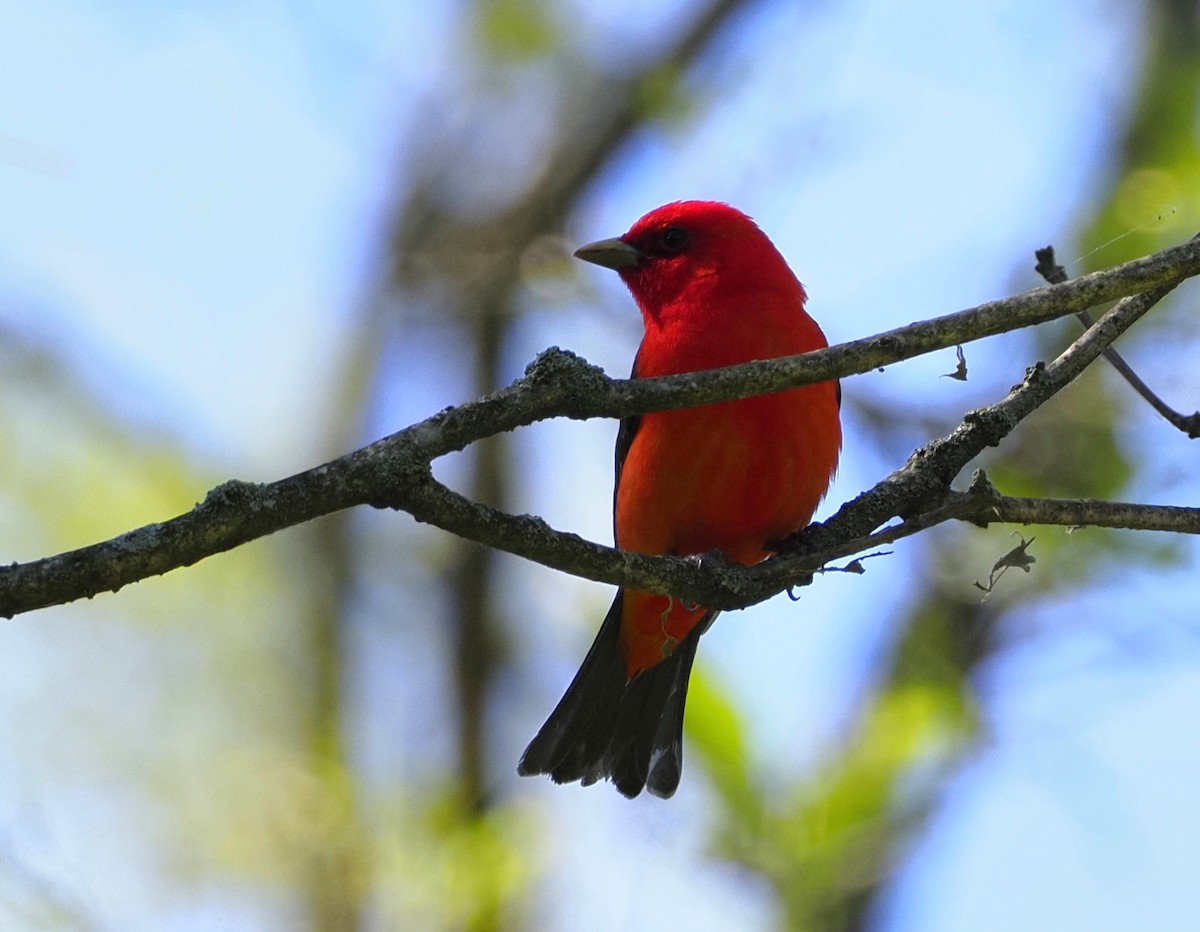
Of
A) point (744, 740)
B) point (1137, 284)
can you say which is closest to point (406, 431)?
point (1137, 284)

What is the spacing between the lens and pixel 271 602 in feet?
29.2

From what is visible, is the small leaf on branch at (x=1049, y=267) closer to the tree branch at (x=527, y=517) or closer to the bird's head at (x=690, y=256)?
the tree branch at (x=527, y=517)

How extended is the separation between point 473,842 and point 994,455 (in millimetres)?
3071

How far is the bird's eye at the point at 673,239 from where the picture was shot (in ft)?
19.8

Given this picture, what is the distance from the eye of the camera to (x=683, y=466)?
5012 millimetres

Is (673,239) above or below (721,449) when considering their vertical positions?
above

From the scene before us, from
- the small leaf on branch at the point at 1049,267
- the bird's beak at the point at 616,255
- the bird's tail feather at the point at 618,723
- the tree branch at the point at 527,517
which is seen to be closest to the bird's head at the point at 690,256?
the bird's beak at the point at 616,255

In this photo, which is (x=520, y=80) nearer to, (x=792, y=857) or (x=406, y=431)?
(x=792, y=857)

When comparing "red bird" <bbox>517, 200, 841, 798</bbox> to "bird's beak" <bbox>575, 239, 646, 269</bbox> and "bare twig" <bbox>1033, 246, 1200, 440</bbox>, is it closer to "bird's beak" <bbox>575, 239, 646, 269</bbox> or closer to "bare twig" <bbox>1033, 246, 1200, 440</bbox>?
"bird's beak" <bbox>575, 239, 646, 269</bbox>

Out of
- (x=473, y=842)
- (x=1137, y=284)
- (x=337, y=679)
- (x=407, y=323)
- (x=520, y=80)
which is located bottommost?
(x=1137, y=284)

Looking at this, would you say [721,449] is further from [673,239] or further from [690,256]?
[673,239]

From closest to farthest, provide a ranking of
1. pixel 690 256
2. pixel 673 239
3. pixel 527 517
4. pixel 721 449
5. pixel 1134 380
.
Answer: pixel 527 517, pixel 1134 380, pixel 721 449, pixel 690 256, pixel 673 239

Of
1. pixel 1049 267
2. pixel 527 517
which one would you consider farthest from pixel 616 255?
pixel 527 517

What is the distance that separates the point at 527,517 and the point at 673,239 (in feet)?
11.0
